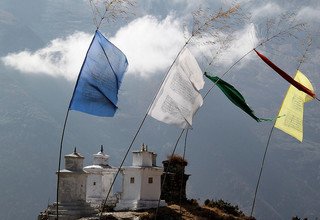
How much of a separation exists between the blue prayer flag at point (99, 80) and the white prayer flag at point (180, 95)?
1.36 metres

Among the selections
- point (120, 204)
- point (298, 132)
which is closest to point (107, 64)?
point (298, 132)

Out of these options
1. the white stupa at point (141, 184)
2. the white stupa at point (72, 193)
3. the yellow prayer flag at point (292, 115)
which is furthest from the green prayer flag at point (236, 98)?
the white stupa at point (141, 184)

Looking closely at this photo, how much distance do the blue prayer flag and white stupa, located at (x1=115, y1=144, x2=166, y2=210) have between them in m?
20.5

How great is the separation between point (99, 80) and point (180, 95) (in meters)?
2.69

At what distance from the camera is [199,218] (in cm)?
3334

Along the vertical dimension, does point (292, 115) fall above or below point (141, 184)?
above

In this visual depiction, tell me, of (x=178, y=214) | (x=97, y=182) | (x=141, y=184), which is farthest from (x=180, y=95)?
(x=97, y=182)

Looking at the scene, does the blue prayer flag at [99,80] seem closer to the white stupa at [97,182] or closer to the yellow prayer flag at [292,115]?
the yellow prayer flag at [292,115]

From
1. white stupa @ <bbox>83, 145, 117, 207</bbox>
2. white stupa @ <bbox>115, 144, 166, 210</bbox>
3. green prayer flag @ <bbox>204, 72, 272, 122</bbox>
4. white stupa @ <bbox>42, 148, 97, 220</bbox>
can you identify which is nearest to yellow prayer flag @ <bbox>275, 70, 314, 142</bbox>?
green prayer flag @ <bbox>204, 72, 272, 122</bbox>

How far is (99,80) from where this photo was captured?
51.1ft

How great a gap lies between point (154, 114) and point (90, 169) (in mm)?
26394

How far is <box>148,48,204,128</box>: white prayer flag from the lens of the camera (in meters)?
16.1

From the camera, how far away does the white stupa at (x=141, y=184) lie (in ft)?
A: 118

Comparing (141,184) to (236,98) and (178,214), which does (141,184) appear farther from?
(236,98)
